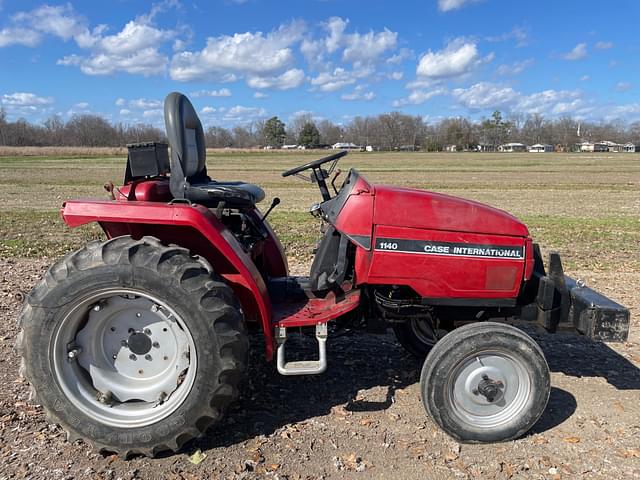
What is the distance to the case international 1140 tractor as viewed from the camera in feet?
8.72

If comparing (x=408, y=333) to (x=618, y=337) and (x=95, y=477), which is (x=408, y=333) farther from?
(x=95, y=477)

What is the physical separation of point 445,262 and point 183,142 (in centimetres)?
174

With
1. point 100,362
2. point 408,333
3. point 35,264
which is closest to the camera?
point 100,362

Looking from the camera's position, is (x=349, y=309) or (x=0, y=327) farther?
(x=0, y=327)

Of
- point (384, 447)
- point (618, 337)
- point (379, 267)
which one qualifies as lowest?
point (384, 447)

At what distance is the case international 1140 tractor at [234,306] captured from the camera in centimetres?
266

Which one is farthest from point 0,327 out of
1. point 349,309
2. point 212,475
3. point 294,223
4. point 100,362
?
point 294,223

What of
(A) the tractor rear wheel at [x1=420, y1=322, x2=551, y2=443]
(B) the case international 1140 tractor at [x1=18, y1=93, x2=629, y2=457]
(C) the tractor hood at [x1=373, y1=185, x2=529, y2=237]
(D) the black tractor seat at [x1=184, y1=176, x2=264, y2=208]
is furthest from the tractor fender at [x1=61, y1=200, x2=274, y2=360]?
(A) the tractor rear wheel at [x1=420, y1=322, x2=551, y2=443]

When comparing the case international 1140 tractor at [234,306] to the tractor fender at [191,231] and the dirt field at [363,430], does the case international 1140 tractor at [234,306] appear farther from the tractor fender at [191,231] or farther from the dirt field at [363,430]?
the dirt field at [363,430]

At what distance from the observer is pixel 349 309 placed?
306 centimetres

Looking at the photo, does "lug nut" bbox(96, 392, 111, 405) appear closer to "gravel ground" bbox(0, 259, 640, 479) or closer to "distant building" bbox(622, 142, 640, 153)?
"gravel ground" bbox(0, 259, 640, 479)

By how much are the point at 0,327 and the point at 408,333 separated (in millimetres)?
3426

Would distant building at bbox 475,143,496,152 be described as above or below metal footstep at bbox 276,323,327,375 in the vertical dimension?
above

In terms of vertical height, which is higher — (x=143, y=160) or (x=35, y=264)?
(x=143, y=160)
